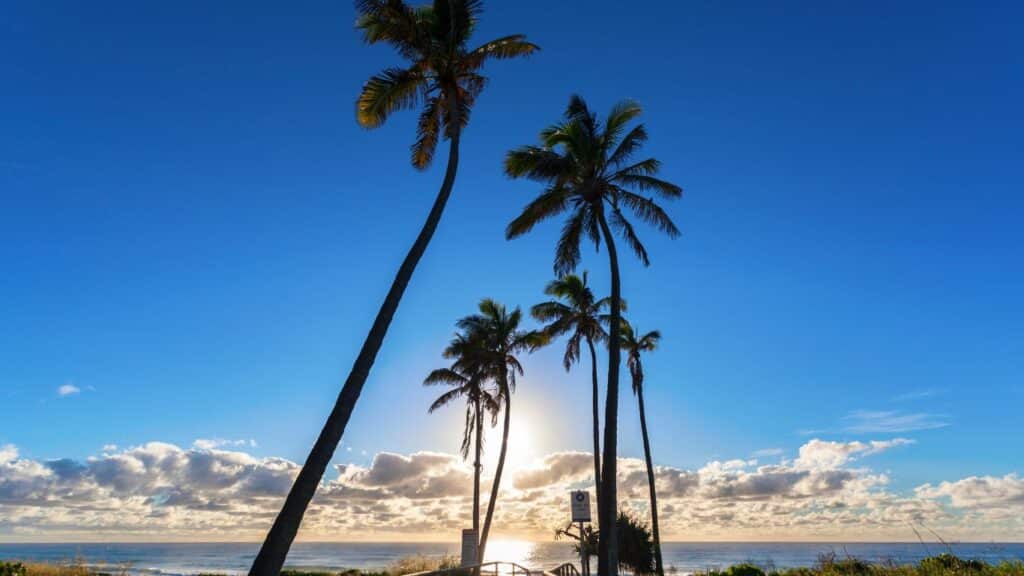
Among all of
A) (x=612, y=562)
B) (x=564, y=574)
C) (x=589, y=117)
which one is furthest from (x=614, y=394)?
(x=589, y=117)

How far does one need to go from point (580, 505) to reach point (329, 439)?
7860 millimetres

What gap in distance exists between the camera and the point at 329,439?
9.41 metres

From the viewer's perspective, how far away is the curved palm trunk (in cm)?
829

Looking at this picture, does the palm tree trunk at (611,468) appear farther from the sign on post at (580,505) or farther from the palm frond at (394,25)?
the palm frond at (394,25)

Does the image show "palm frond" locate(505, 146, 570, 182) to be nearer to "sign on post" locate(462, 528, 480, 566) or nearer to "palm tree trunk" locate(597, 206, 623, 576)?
"palm tree trunk" locate(597, 206, 623, 576)

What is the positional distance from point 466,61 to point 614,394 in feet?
31.4

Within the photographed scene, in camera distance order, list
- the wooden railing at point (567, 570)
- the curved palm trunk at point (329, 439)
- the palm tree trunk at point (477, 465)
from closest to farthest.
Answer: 1. the curved palm trunk at point (329, 439)
2. the wooden railing at point (567, 570)
3. the palm tree trunk at point (477, 465)

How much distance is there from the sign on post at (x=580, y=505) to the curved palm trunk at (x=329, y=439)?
23.9ft

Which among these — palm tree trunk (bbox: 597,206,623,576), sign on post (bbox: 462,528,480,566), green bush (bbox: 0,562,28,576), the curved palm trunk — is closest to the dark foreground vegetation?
green bush (bbox: 0,562,28,576)

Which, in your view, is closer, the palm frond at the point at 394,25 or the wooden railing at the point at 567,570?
the palm frond at the point at 394,25

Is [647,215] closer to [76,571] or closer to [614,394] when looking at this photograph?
[614,394]

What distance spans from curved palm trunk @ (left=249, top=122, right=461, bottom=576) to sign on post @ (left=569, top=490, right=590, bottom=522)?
727 centimetres

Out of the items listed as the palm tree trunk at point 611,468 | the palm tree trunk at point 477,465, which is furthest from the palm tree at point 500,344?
the palm tree trunk at point 611,468

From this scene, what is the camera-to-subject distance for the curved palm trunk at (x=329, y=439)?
8285 mm
